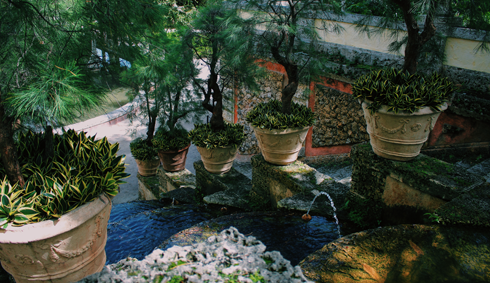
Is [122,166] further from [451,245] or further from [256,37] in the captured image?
[451,245]

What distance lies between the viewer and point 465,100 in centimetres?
389

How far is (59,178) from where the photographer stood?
2338 mm

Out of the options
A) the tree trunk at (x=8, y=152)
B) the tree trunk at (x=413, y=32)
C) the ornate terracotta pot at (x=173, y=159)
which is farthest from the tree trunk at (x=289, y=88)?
the ornate terracotta pot at (x=173, y=159)

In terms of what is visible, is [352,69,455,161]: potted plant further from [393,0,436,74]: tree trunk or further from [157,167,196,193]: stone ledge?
[157,167,196,193]: stone ledge

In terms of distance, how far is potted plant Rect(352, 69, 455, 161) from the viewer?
2541 millimetres

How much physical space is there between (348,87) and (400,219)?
2.96 metres

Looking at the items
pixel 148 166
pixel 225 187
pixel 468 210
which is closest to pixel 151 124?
pixel 148 166

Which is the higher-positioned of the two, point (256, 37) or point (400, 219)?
point (256, 37)

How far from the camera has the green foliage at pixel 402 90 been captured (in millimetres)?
2531

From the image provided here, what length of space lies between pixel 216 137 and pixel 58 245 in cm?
267

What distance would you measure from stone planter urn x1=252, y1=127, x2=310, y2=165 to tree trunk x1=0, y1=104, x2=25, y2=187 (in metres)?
2.18

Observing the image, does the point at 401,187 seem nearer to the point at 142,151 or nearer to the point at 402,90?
the point at 402,90

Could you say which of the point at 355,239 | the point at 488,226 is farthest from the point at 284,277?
the point at 488,226

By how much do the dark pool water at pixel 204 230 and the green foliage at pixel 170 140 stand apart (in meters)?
1.59
